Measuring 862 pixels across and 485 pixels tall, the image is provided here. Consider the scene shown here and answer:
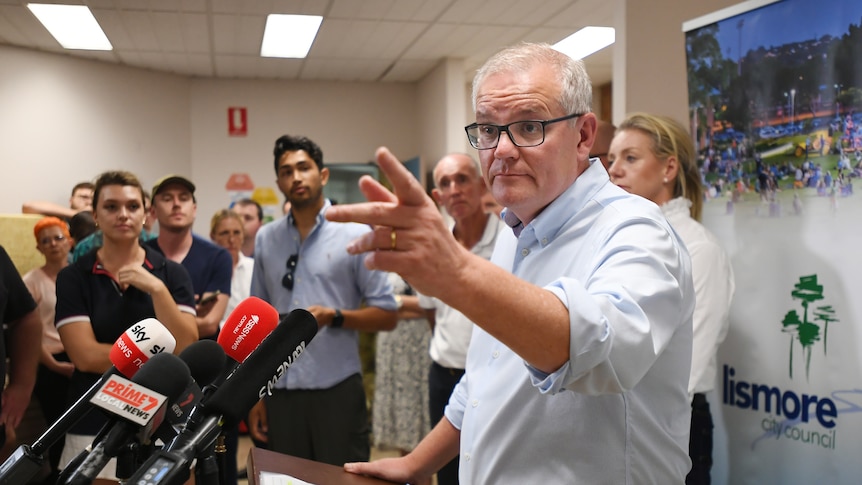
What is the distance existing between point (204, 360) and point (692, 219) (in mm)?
1840

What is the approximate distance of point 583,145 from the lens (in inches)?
53.3

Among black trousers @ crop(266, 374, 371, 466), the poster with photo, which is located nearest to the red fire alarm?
black trousers @ crop(266, 374, 371, 466)

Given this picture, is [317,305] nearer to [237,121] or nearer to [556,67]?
[556,67]

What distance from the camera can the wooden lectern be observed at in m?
1.29

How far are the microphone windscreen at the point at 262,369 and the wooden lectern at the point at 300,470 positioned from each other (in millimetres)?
306

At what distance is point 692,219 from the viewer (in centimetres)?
250

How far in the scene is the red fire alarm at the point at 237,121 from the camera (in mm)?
8203

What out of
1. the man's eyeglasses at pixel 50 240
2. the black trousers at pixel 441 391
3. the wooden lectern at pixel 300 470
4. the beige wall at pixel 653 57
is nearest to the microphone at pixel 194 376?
the wooden lectern at pixel 300 470

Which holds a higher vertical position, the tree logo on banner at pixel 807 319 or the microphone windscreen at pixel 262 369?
the microphone windscreen at pixel 262 369

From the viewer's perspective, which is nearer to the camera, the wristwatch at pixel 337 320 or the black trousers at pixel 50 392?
the wristwatch at pixel 337 320

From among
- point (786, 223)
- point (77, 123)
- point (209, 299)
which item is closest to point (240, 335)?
point (786, 223)

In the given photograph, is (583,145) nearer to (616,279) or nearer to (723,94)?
(616,279)

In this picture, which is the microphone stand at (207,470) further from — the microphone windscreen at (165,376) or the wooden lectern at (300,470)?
the wooden lectern at (300,470)

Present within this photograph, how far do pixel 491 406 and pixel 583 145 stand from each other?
0.50 meters
